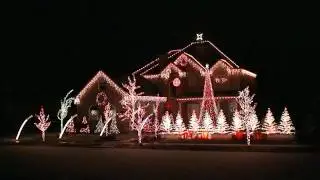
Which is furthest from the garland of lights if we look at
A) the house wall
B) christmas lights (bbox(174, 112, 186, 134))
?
christmas lights (bbox(174, 112, 186, 134))

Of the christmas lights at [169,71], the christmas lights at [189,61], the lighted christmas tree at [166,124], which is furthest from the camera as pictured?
the christmas lights at [169,71]

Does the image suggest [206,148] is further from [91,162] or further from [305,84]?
[305,84]

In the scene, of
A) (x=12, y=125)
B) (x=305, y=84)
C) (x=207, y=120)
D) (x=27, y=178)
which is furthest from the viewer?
(x=305, y=84)

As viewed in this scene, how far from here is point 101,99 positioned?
40656 millimetres

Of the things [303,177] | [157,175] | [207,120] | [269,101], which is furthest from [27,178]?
[269,101]

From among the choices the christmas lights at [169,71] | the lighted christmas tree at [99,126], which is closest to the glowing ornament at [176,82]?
the christmas lights at [169,71]

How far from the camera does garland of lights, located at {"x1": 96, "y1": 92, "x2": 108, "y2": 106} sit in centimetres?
4036

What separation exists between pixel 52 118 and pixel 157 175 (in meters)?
40.4

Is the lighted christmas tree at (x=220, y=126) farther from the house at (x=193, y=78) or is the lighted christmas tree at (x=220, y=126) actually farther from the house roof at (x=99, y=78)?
the house roof at (x=99, y=78)

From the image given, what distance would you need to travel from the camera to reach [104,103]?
4031 centimetres

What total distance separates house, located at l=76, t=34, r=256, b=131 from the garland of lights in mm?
122

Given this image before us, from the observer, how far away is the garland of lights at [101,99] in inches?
1589

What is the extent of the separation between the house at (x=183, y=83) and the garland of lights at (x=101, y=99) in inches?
4.8

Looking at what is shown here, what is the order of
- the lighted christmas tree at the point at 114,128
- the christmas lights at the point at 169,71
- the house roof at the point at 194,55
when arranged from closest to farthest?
1. the lighted christmas tree at the point at 114,128
2. the christmas lights at the point at 169,71
3. the house roof at the point at 194,55
